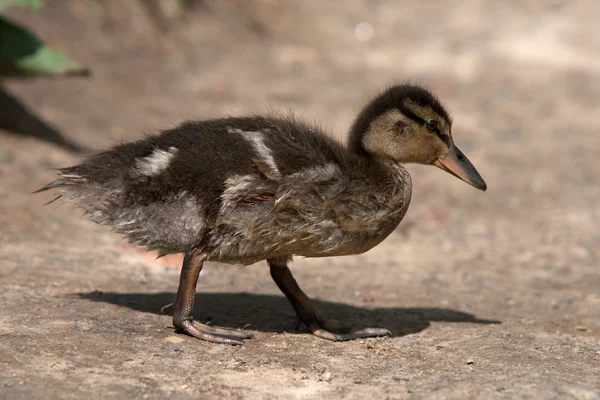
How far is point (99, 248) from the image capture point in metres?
7.24

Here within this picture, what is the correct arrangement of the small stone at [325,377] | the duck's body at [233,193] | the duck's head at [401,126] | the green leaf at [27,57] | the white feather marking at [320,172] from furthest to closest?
the green leaf at [27,57] < the duck's head at [401,126] < the white feather marking at [320,172] < the duck's body at [233,193] < the small stone at [325,377]

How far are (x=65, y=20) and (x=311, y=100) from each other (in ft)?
11.9

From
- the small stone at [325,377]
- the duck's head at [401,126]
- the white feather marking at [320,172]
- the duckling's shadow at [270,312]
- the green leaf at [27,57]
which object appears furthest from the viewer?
the green leaf at [27,57]

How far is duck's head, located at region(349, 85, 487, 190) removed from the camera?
214 inches

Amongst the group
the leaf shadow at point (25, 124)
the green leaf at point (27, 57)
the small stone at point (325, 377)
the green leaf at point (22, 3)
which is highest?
the green leaf at point (22, 3)

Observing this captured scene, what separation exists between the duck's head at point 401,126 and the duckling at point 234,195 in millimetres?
167

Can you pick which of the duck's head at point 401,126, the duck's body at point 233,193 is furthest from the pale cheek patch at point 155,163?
the duck's head at point 401,126

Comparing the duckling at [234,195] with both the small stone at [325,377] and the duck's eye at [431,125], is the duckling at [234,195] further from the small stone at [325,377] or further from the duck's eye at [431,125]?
the small stone at [325,377]

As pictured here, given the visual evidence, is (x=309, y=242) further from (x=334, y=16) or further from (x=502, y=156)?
(x=334, y=16)

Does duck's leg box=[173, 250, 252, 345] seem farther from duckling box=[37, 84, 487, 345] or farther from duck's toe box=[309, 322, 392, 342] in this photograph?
duck's toe box=[309, 322, 392, 342]

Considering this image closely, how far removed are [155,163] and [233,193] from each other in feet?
1.60

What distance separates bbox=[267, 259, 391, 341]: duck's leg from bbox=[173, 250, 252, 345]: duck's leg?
0.57m

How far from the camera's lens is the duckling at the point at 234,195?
4895 millimetres

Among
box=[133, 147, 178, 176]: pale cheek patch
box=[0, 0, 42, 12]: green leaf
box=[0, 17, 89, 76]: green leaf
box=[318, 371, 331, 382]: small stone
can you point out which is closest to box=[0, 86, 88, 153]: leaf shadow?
box=[0, 17, 89, 76]: green leaf
